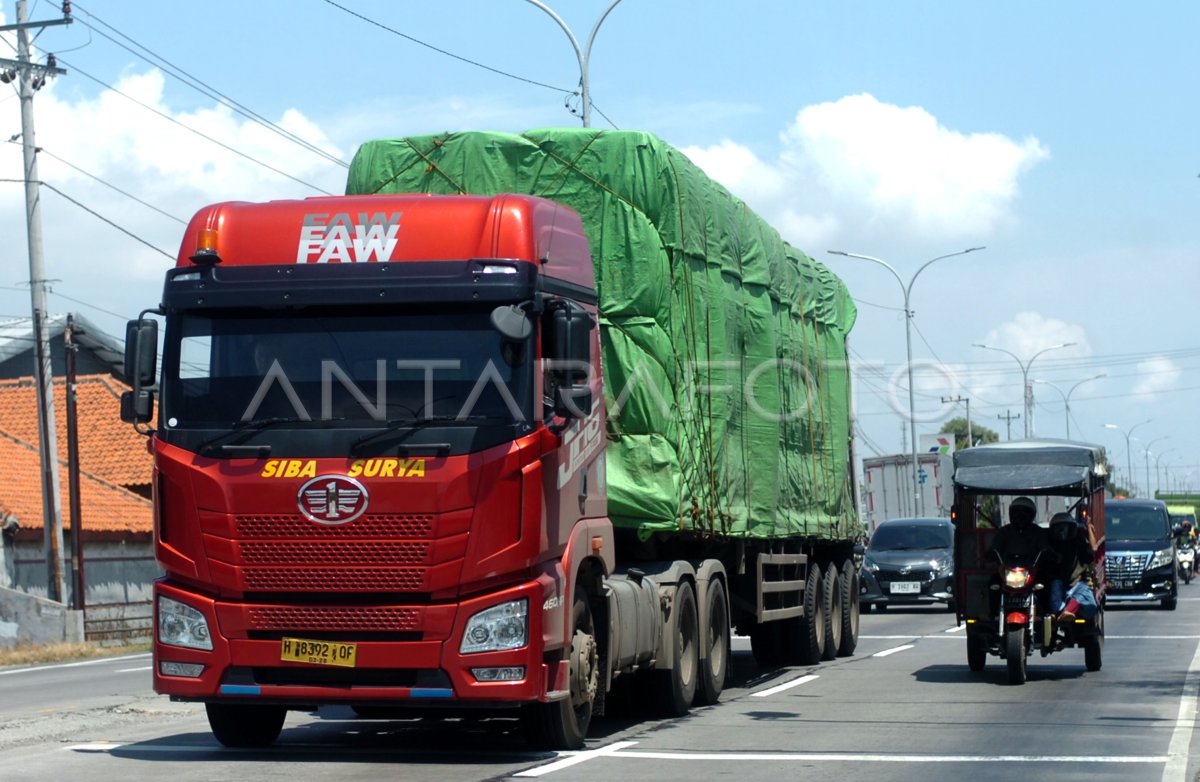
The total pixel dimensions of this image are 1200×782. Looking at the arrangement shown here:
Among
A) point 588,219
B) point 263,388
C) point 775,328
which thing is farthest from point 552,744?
point 775,328

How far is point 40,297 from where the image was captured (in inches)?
1185

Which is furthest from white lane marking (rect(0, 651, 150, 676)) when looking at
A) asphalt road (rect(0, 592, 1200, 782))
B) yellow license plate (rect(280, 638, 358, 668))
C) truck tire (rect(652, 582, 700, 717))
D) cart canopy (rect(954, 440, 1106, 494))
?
yellow license plate (rect(280, 638, 358, 668))

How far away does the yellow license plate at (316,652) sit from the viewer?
Result: 1020 centimetres

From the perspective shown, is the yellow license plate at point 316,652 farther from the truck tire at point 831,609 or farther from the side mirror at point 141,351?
the truck tire at point 831,609

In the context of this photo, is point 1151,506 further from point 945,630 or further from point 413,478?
point 413,478

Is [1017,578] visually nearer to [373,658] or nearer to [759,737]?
[759,737]

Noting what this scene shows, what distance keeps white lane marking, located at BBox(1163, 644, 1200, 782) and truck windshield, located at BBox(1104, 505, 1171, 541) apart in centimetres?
1630

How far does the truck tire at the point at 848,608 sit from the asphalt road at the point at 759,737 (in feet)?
7.45

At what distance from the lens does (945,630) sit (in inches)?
1012

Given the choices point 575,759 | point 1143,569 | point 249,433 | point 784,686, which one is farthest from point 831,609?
point 1143,569

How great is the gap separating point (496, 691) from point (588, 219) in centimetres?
434

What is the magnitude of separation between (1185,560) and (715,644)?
132 feet

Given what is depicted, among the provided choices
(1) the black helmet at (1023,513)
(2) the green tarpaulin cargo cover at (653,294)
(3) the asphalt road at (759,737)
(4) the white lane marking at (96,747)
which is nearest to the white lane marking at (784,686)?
(3) the asphalt road at (759,737)

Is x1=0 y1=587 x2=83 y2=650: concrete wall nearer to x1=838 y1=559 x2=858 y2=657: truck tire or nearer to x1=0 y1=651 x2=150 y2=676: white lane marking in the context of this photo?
x1=0 y1=651 x2=150 y2=676: white lane marking
